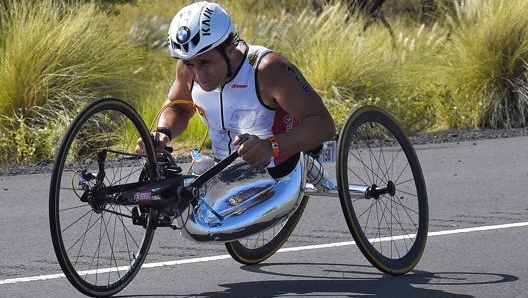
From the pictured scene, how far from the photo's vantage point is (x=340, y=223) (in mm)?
8883

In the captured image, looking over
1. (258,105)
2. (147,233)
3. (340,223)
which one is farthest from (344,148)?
(340,223)

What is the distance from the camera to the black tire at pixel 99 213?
5.95 metres

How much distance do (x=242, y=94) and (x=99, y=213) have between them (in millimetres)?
865

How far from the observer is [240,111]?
6578 millimetres

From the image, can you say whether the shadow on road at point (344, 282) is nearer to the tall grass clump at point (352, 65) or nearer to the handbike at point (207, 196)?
the handbike at point (207, 196)

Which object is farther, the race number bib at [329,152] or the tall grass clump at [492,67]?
the tall grass clump at [492,67]

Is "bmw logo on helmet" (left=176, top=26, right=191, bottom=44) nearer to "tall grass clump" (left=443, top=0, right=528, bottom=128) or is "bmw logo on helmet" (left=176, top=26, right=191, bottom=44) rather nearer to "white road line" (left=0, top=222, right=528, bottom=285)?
"white road line" (left=0, top=222, right=528, bottom=285)

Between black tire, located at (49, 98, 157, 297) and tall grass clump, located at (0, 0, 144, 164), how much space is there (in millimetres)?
3831

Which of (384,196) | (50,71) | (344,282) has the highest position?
(50,71)

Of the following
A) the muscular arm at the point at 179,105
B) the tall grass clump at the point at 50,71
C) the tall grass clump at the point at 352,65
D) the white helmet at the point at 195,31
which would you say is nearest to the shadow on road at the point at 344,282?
the muscular arm at the point at 179,105

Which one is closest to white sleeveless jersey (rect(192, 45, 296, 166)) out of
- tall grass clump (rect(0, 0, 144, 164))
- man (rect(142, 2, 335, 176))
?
man (rect(142, 2, 335, 176))

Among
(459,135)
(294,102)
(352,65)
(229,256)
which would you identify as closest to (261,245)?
(229,256)

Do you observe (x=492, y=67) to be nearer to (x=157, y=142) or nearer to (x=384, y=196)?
(x=384, y=196)

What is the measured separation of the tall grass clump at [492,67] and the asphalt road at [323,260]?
5025 millimetres
